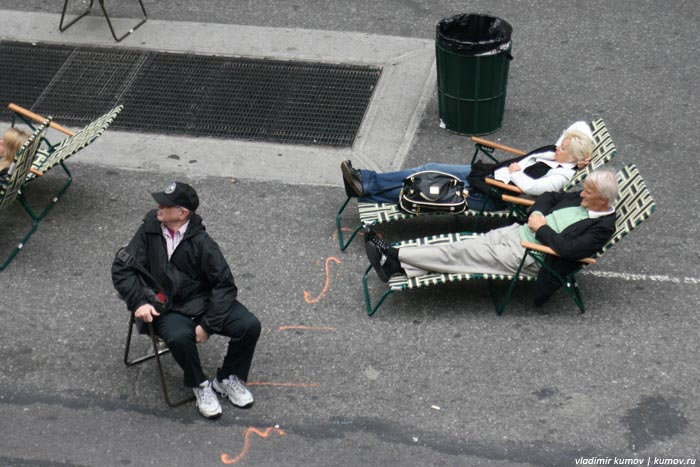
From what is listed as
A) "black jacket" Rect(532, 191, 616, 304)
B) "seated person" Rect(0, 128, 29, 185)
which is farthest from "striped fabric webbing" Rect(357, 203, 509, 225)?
"seated person" Rect(0, 128, 29, 185)

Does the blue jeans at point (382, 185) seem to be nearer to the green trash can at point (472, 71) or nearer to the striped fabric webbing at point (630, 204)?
the striped fabric webbing at point (630, 204)

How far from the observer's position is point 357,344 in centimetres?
705

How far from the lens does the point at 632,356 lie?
22.4 feet

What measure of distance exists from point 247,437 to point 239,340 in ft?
2.06

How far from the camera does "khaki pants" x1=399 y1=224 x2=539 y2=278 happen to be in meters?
7.13

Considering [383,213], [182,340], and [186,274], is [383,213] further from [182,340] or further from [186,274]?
[182,340]

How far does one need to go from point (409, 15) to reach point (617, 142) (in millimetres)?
3150

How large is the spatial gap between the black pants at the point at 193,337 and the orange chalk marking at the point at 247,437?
0.44 metres

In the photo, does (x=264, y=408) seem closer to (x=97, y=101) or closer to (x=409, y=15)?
(x=97, y=101)

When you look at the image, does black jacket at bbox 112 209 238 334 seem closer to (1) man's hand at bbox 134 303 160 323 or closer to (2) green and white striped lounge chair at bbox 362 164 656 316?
(1) man's hand at bbox 134 303 160 323

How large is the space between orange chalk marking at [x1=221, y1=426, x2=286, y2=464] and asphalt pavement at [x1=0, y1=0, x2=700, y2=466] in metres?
0.01

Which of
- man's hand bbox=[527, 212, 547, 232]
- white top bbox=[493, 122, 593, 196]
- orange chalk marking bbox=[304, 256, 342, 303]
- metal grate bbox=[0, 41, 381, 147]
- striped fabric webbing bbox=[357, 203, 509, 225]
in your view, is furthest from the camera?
metal grate bbox=[0, 41, 381, 147]

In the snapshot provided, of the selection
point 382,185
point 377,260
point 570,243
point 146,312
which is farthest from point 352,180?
point 146,312

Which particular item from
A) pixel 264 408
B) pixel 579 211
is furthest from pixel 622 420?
pixel 264 408
